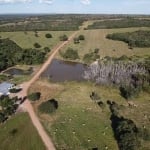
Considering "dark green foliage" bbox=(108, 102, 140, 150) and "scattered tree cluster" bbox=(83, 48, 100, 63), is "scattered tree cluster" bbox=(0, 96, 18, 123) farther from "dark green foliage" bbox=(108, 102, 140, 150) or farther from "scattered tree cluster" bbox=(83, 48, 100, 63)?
"scattered tree cluster" bbox=(83, 48, 100, 63)

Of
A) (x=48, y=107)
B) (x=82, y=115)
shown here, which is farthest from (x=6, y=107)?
(x=82, y=115)

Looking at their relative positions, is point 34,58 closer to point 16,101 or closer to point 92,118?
point 16,101

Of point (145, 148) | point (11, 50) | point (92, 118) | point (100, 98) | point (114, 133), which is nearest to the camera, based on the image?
point (145, 148)

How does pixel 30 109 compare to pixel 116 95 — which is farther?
pixel 116 95

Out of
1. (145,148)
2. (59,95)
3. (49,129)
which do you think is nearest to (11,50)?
(59,95)

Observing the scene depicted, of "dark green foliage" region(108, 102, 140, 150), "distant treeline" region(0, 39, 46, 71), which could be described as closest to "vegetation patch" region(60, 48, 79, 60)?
"distant treeline" region(0, 39, 46, 71)

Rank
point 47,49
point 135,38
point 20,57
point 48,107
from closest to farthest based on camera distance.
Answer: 1. point 48,107
2. point 20,57
3. point 47,49
4. point 135,38

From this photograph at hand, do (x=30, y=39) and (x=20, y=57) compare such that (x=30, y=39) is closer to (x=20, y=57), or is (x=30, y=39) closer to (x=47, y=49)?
(x=47, y=49)
